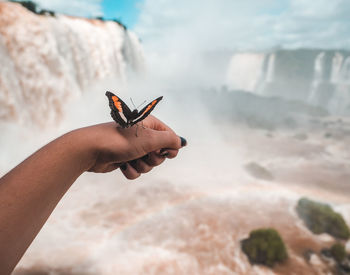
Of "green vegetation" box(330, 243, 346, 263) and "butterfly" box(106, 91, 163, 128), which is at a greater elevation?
"butterfly" box(106, 91, 163, 128)

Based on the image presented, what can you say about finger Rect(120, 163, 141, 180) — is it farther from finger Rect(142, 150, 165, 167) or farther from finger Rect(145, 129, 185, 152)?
finger Rect(145, 129, 185, 152)

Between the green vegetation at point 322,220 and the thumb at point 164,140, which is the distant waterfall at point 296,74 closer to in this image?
the green vegetation at point 322,220

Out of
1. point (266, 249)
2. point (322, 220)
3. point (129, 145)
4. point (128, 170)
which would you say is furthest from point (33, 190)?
point (322, 220)

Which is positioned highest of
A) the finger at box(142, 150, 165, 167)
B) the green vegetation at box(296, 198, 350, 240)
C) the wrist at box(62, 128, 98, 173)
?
the wrist at box(62, 128, 98, 173)

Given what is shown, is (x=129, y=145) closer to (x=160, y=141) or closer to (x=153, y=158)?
(x=160, y=141)

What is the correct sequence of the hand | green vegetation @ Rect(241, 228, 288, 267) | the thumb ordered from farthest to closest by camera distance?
1. green vegetation @ Rect(241, 228, 288, 267)
2. the thumb
3. the hand

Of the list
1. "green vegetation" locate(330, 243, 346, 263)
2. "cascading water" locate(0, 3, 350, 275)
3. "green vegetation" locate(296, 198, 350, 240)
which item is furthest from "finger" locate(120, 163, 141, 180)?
"green vegetation" locate(296, 198, 350, 240)

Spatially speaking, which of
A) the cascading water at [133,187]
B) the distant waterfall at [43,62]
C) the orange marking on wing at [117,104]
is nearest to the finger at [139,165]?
the orange marking on wing at [117,104]
